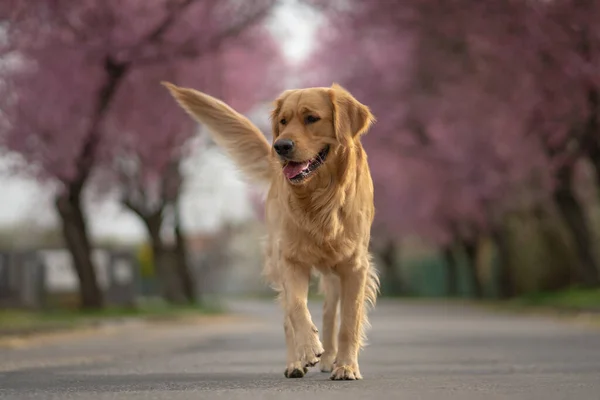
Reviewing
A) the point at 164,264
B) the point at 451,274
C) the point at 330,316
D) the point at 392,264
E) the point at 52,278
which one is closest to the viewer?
the point at 330,316

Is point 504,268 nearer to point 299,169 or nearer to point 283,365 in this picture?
point 283,365

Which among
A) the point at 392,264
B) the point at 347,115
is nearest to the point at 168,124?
the point at 347,115

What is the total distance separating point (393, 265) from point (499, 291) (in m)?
21.6

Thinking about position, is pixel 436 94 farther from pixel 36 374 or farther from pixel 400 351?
pixel 36 374

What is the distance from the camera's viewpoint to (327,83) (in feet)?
120

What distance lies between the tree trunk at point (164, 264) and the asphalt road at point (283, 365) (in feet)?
47.1

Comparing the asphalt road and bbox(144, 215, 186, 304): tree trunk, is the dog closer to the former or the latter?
the asphalt road

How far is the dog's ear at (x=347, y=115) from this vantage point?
7.70 meters

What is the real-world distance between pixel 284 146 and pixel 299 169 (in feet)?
0.79

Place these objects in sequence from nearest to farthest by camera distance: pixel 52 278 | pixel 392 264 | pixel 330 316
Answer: pixel 330 316 < pixel 52 278 < pixel 392 264

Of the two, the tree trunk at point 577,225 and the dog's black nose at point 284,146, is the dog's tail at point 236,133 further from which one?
the tree trunk at point 577,225

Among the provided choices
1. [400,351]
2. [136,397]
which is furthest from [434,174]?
[136,397]

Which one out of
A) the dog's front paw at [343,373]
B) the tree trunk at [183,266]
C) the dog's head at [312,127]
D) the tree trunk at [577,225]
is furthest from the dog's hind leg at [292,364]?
the tree trunk at [183,266]

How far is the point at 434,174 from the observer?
119ft
